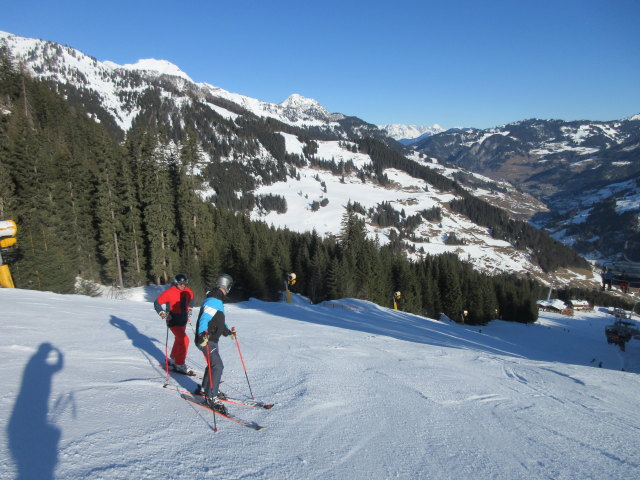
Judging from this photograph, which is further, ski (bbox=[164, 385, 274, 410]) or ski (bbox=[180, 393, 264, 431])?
ski (bbox=[164, 385, 274, 410])

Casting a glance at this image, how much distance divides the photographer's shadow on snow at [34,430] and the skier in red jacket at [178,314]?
2.04 meters

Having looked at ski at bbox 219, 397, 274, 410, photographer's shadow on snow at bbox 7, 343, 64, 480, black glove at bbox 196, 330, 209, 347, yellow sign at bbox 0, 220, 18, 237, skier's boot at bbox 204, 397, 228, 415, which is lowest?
ski at bbox 219, 397, 274, 410

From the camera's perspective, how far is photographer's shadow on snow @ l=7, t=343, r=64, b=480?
3588 millimetres

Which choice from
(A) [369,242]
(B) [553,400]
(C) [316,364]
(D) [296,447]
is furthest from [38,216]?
(A) [369,242]

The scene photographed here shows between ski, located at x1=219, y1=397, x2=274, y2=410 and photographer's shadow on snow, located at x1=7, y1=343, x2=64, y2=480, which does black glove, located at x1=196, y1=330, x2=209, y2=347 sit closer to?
ski, located at x1=219, y1=397, x2=274, y2=410

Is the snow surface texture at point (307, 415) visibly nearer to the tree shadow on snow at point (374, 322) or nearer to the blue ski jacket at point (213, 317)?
the blue ski jacket at point (213, 317)

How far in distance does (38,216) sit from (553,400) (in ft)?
106

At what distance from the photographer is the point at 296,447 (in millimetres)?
4629

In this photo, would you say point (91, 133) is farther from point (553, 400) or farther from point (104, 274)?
point (553, 400)

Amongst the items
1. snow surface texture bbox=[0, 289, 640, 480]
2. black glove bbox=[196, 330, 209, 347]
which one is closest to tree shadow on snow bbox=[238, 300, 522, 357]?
snow surface texture bbox=[0, 289, 640, 480]

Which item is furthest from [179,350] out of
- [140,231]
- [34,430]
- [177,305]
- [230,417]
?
[140,231]

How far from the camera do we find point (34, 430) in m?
4.29

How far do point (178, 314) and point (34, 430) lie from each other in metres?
3.29

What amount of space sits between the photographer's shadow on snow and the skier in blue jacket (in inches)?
77.6
